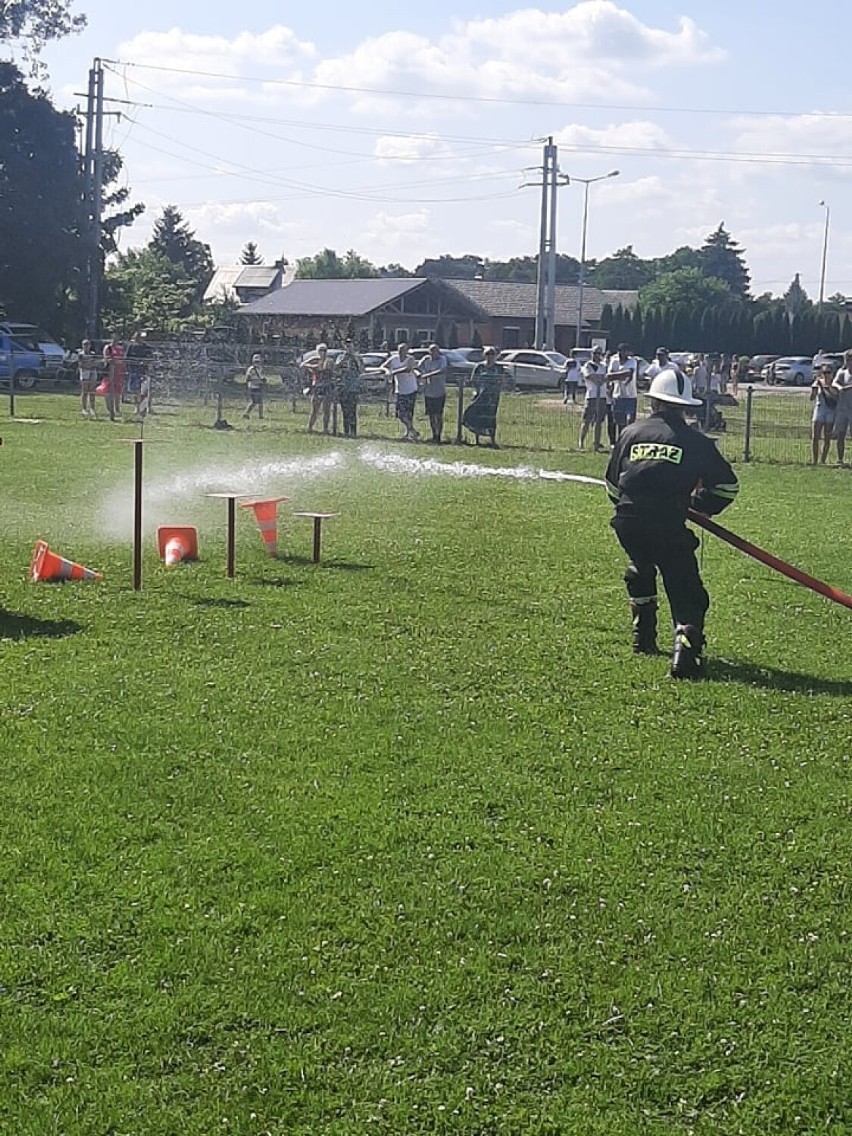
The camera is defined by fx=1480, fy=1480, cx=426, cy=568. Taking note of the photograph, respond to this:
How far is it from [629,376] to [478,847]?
20.3 m

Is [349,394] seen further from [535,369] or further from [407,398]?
[535,369]

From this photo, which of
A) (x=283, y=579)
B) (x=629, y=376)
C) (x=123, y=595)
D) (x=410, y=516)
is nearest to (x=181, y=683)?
(x=123, y=595)

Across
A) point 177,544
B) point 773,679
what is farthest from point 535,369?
point 773,679

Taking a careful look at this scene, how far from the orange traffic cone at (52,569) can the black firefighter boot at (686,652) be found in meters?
5.06

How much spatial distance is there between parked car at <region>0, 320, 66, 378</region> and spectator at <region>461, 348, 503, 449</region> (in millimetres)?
21061

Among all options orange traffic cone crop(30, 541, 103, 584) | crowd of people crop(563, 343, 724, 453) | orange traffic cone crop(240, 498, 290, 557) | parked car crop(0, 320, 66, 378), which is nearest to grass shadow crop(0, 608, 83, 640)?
orange traffic cone crop(30, 541, 103, 584)

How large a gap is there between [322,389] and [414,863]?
23984 millimetres

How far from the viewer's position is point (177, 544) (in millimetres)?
12938

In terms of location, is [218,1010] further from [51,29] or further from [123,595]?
[51,29]

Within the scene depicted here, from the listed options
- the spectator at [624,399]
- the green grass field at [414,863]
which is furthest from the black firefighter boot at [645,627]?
the spectator at [624,399]

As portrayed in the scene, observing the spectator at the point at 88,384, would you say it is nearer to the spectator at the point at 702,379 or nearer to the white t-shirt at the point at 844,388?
the spectator at the point at 702,379

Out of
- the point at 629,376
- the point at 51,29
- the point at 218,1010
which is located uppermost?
the point at 51,29

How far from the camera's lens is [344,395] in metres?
29.1

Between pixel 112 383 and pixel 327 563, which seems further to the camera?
pixel 112 383
